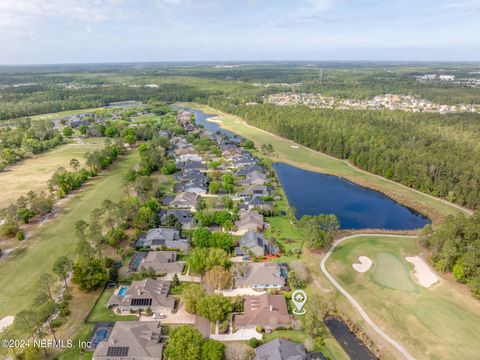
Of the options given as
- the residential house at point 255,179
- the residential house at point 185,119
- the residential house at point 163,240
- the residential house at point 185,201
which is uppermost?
the residential house at point 185,119

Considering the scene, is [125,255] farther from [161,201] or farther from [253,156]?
[253,156]

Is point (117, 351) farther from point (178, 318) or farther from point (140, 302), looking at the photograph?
point (178, 318)

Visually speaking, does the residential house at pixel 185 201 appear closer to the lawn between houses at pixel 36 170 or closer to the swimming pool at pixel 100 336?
the swimming pool at pixel 100 336

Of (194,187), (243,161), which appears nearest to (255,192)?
(194,187)

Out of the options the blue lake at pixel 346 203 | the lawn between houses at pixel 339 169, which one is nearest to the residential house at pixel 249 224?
the blue lake at pixel 346 203

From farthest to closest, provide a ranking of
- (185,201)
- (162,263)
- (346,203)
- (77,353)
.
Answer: (346,203)
(185,201)
(162,263)
(77,353)

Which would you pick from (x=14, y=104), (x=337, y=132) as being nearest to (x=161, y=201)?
(x=337, y=132)
